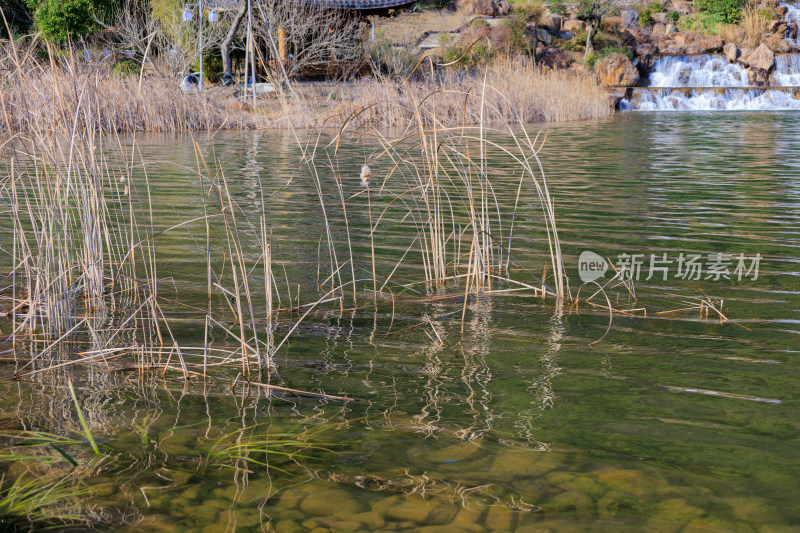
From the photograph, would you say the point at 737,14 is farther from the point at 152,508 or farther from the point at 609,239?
the point at 152,508

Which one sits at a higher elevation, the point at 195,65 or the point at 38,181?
the point at 195,65

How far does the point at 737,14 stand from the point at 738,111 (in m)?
12.6

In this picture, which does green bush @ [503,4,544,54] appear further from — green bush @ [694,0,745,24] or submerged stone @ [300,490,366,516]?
submerged stone @ [300,490,366,516]

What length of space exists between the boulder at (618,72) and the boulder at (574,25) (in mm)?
5379

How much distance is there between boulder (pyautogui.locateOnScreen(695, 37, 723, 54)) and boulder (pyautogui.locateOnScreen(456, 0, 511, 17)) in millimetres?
9671

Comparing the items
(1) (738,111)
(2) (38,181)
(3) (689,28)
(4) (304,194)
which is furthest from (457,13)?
(2) (38,181)

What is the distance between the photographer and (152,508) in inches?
78.3

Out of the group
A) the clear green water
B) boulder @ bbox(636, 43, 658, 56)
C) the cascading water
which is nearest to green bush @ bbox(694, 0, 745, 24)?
the cascading water

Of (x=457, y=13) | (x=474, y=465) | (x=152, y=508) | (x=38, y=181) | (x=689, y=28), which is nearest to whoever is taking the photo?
(x=152, y=508)

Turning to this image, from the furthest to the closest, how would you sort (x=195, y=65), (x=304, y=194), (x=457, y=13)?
Result: 1. (x=457, y=13)
2. (x=195, y=65)
3. (x=304, y=194)

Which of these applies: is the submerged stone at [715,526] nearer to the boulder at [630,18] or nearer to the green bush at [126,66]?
the green bush at [126,66]

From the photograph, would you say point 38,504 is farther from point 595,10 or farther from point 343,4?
point 595,10

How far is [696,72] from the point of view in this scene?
29578 mm

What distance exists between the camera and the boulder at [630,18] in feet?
112
